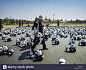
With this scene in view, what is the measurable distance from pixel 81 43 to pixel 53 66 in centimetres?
425

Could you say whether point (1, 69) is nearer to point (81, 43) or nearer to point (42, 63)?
point (42, 63)

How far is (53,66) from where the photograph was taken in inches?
151

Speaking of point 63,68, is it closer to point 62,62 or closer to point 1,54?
point 62,62

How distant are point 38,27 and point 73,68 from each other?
3.05 m

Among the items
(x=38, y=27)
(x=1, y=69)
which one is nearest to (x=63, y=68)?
(x=1, y=69)

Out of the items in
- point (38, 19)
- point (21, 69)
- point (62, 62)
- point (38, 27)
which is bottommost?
point (21, 69)

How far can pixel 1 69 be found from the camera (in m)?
3.60

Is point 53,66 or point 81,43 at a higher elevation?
point 81,43

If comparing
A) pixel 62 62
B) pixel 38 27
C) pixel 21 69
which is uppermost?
pixel 38 27

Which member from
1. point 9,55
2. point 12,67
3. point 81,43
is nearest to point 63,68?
point 12,67

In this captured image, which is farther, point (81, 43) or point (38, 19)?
point (81, 43)

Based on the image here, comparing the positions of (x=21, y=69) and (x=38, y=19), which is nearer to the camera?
(x=21, y=69)

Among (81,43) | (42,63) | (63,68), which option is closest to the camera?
(63,68)

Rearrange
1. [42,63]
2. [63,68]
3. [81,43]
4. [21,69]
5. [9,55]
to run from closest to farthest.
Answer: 1. [63,68]
2. [21,69]
3. [42,63]
4. [9,55]
5. [81,43]
